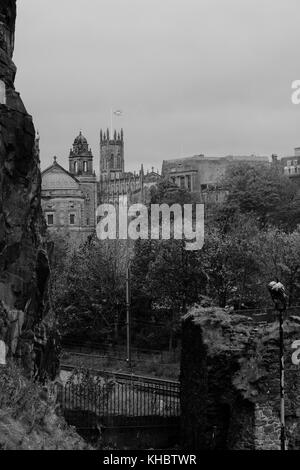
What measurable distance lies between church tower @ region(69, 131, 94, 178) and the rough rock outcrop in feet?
400

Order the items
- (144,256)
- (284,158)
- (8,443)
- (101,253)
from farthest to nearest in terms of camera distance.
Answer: (284,158), (101,253), (144,256), (8,443)

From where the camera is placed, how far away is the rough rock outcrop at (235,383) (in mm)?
32781

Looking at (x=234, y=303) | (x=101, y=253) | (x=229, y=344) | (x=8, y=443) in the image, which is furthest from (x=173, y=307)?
(x=8, y=443)

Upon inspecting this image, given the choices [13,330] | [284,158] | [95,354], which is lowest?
[95,354]

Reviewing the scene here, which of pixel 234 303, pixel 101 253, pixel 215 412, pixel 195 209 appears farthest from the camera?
pixel 195 209

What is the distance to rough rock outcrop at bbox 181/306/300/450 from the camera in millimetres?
32781

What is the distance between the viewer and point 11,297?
3153 centimetres

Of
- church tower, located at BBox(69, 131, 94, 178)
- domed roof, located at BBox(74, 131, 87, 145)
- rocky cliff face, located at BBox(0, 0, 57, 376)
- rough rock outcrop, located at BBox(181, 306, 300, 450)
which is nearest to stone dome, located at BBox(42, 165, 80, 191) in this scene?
church tower, located at BBox(69, 131, 94, 178)

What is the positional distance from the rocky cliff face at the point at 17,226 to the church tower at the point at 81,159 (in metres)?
123

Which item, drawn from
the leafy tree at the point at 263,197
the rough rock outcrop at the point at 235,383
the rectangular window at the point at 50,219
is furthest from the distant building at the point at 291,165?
the rough rock outcrop at the point at 235,383

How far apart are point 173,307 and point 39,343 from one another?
91.0 ft

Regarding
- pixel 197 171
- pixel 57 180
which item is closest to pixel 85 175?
pixel 57 180

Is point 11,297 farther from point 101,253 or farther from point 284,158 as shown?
point 284,158

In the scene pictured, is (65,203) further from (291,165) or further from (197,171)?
(291,165)
